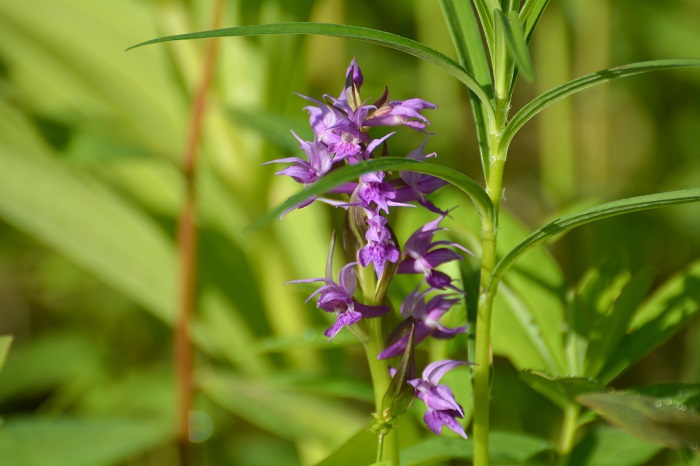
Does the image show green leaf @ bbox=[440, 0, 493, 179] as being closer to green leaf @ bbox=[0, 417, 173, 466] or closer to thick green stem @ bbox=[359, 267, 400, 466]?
thick green stem @ bbox=[359, 267, 400, 466]

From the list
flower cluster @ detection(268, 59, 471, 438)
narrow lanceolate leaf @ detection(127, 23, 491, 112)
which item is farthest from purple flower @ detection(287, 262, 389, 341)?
narrow lanceolate leaf @ detection(127, 23, 491, 112)

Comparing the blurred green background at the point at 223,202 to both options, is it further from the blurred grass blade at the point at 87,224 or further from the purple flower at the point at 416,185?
the purple flower at the point at 416,185

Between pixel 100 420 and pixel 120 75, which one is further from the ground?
pixel 120 75

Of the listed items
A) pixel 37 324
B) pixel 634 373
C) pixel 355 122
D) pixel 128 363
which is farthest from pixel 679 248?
pixel 37 324

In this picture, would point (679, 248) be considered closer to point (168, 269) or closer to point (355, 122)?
point (168, 269)

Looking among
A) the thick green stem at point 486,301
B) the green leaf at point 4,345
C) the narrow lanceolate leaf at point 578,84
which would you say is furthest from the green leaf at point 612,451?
the green leaf at point 4,345

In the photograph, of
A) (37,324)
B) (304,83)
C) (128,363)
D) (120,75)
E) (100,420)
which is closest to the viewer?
(100,420)
